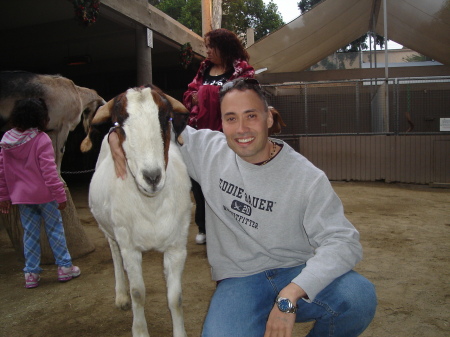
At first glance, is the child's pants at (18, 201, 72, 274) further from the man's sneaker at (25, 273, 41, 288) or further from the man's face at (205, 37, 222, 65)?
the man's face at (205, 37, 222, 65)

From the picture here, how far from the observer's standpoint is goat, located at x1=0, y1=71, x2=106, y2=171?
576cm

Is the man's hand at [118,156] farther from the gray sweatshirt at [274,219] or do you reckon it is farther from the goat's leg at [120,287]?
the goat's leg at [120,287]

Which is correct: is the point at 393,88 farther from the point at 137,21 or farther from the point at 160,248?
the point at 160,248

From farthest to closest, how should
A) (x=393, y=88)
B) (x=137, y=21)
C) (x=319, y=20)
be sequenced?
(x=319, y=20) < (x=393, y=88) < (x=137, y=21)

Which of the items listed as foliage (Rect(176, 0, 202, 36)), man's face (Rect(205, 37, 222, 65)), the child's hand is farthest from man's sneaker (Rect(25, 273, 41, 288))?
foliage (Rect(176, 0, 202, 36))

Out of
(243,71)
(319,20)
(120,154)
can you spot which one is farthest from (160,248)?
(319,20)

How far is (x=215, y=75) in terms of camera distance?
4.04 metres

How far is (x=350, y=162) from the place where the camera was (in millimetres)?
10422

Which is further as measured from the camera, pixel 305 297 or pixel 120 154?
pixel 120 154

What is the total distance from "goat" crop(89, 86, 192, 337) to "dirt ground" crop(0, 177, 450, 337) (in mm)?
442

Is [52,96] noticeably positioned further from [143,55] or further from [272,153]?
[272,153]

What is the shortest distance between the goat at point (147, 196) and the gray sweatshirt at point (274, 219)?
369mm

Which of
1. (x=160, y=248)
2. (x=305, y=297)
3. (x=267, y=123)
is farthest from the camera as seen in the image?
(x=160, y=248)

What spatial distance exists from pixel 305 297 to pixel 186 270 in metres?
2.38
